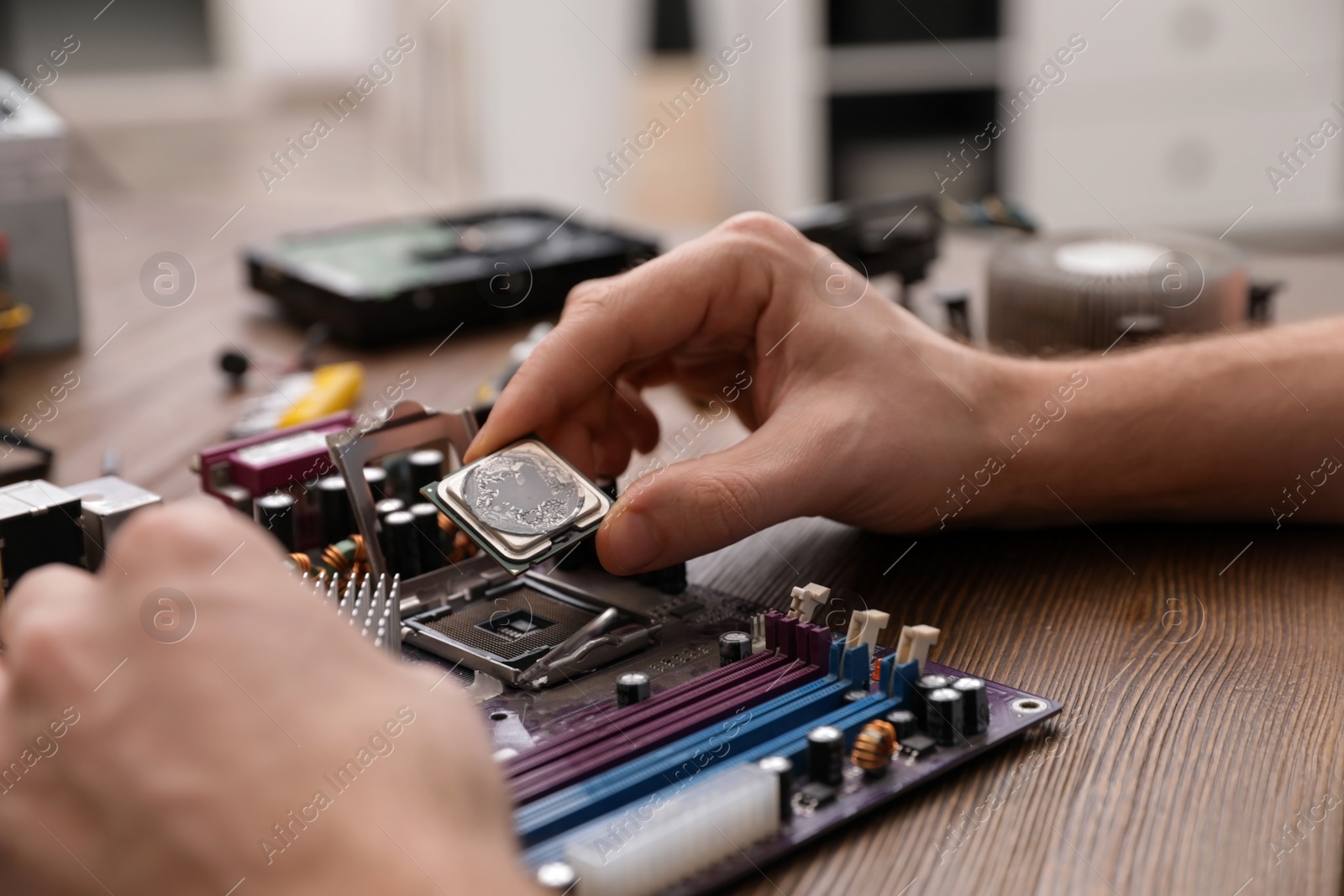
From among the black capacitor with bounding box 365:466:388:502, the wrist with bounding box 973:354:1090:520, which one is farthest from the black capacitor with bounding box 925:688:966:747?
the black capacitor with bounding box 365:466:388:502

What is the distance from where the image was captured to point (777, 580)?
1.02 metres

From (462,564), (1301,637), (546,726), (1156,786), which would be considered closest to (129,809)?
(546,726)

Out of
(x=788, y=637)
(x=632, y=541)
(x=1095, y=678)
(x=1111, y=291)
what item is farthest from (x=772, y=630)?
(x=1111, y=291)

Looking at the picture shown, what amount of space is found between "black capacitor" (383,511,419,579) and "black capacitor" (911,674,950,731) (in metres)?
0.39

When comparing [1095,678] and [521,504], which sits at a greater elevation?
[521,504]

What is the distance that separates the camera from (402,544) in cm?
95

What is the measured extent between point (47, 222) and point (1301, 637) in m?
1.48

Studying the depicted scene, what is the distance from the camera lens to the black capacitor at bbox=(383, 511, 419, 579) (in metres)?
0.95

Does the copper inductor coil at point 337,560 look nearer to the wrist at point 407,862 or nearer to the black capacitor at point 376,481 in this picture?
the black capacitor at point 376,481

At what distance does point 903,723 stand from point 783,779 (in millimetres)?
107

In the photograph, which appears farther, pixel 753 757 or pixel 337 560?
Result: pixel 337 560

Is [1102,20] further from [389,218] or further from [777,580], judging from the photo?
[777,580]

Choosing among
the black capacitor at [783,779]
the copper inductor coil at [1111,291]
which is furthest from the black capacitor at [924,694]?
the copper inductor coil at [1111,291]

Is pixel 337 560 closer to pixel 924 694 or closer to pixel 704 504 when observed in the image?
pixel 704 504
